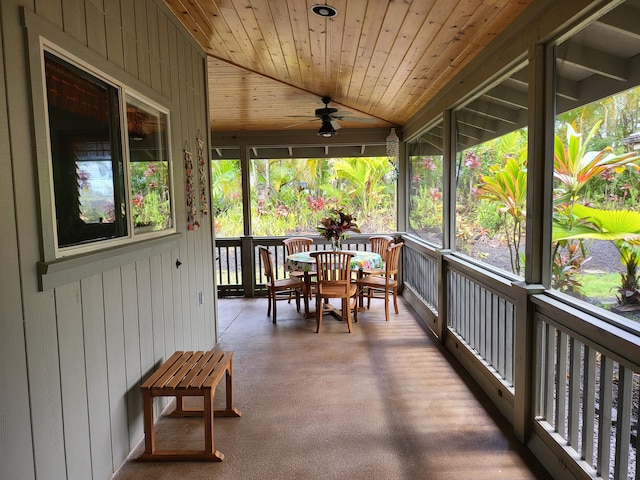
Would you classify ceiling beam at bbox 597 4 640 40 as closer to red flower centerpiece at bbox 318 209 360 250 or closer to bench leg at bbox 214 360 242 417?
bench leg at bbox 214 360 242 417

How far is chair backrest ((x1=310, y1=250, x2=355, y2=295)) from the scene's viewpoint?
4266 millimetres

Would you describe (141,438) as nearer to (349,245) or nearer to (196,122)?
(196,122)

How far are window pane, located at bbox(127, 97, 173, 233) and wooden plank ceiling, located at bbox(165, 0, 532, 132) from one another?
962 mm

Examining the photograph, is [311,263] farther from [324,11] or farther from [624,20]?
[624,20]

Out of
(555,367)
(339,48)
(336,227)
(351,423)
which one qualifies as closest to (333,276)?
(336,227)

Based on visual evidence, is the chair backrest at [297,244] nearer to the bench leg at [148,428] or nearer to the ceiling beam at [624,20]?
the bench leg at [148,428]

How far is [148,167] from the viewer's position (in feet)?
8.22

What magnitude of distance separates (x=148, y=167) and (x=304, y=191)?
20.2 ft

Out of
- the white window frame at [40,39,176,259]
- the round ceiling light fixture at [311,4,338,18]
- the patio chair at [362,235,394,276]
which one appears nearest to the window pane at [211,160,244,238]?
the patio chair at [362,235,394,276]

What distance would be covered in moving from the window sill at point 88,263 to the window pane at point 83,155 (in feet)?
0.25

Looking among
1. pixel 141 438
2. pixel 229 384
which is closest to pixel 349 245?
pixel 229 384

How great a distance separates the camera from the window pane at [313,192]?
27.4 ft

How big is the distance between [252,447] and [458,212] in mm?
2655

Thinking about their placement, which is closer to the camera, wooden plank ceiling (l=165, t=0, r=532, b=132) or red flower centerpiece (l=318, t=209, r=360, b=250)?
wooden plank ceiling (l=165, t=0, r=532, b=132)
